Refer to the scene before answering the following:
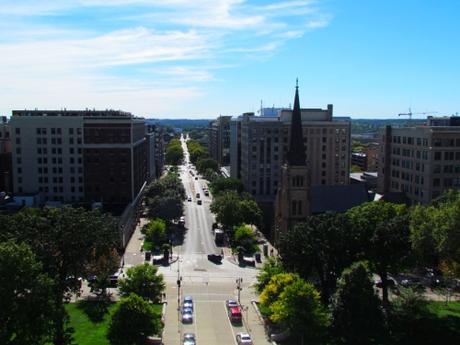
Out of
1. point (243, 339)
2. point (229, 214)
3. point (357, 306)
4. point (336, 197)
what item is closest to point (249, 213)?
point (229, 214)

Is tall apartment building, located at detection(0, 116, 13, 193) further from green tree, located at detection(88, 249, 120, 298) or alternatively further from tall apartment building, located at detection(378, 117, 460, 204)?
tall apartment building, located at detection(378, 117, 460, 204)

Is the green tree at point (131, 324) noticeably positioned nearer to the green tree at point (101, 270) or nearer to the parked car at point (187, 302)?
the parked car at point (187, 302)

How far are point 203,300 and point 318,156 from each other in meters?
87.8

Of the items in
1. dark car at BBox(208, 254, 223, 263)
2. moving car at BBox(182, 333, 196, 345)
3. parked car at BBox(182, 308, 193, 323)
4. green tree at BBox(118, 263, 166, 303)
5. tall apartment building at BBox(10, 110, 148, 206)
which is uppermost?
tall apartment building at BBox(10, 110, 148, 206)

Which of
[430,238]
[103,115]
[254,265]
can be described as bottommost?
[254,265]

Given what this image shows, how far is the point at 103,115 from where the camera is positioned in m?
134

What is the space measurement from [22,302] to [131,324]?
43.1ft

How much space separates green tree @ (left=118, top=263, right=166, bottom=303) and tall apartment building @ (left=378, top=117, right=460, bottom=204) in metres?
65.5

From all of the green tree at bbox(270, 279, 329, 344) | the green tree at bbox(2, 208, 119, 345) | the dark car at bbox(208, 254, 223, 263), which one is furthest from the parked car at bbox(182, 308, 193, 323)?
the dark car at bbox(208, 254, 223, 263)

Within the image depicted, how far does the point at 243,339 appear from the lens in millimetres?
58156

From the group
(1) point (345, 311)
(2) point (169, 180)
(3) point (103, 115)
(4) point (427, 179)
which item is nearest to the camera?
(1) point (345, 311)

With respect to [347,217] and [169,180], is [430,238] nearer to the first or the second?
[347,217]

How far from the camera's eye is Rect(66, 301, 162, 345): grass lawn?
5922cm

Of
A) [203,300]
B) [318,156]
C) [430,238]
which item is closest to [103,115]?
[318,156]
